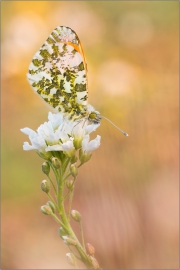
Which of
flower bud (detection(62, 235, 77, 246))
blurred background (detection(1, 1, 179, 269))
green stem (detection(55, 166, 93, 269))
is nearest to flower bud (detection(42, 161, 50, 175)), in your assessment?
green stem (detection(55, 166, 93, 269))

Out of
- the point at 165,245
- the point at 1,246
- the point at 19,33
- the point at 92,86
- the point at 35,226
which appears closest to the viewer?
the point at 165,245

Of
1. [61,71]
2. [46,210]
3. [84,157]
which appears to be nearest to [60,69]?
[61,71]

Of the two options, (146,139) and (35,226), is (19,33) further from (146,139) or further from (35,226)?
(146,139)

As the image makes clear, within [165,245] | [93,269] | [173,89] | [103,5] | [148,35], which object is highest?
[103,5]

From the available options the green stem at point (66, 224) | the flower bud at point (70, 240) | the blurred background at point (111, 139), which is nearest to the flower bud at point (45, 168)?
the green stem at point (66, 224)

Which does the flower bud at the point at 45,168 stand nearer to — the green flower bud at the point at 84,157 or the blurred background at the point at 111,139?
the green flower bud at the point at 84,157

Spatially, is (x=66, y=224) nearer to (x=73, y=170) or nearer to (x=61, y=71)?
(x=73, y=170)

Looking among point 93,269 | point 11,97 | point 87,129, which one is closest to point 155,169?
point 87,129
